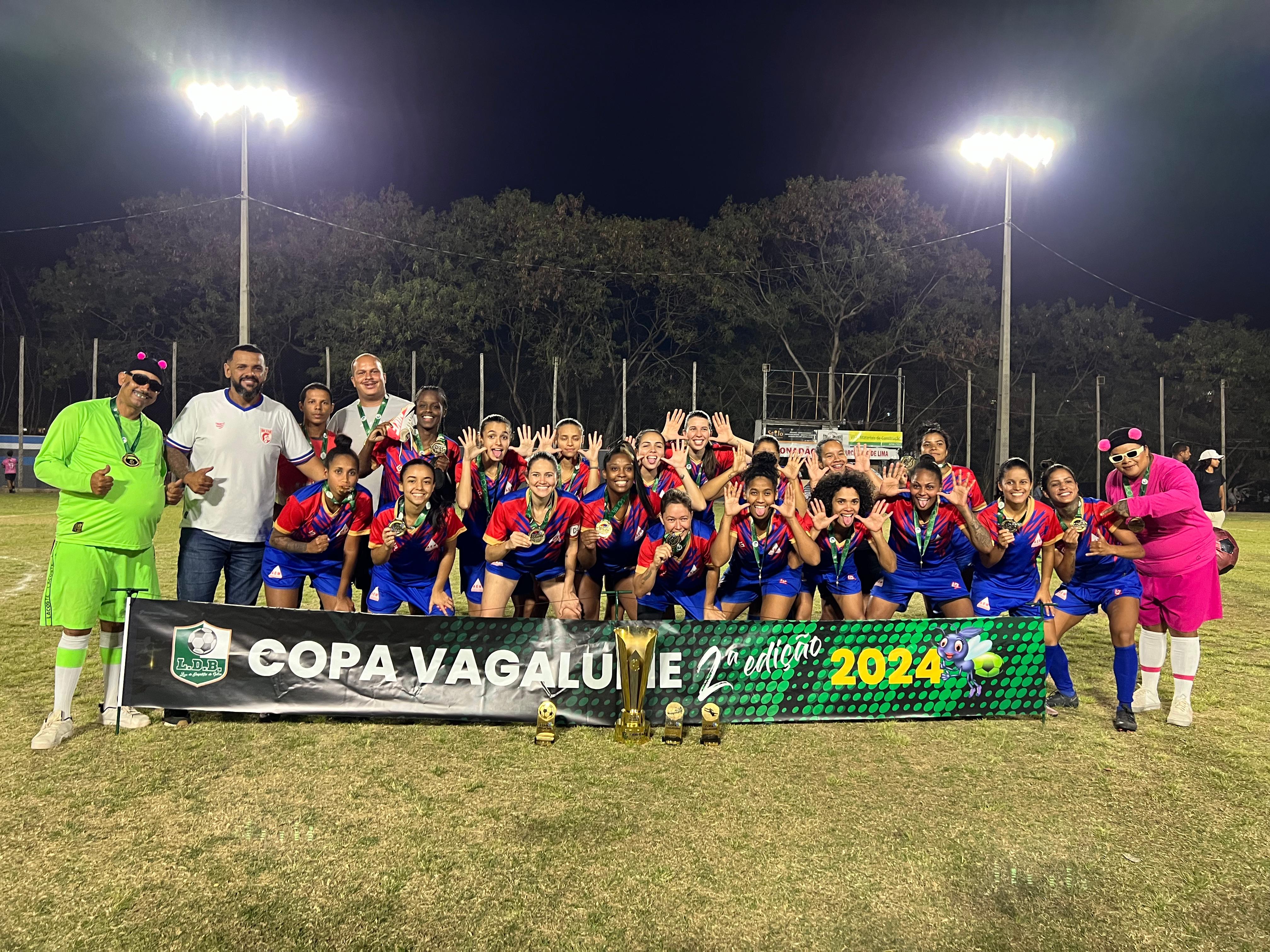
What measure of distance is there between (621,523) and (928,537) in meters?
2.29

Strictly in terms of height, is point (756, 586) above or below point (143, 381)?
below

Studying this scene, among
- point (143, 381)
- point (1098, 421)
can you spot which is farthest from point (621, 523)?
point (1098, 421)

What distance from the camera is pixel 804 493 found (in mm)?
6230

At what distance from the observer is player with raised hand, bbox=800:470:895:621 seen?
570cm

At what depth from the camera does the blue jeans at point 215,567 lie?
495 cm

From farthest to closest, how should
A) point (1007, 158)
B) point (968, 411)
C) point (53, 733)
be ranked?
1. point (968, 411)
2. point (1007, 158)
3. point (53, 733)

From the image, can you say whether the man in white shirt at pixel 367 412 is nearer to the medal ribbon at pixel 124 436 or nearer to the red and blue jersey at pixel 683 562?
the medal ribbon at pixel 124 436

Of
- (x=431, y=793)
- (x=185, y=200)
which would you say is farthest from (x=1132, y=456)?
(x=185, y=200)

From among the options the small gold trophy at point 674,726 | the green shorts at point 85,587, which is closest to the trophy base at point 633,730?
the small gold trophy at point 674,726

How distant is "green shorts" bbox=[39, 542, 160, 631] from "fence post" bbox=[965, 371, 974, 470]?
128 feet

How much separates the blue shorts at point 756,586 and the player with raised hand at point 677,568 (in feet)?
0.54

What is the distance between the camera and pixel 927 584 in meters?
5.83

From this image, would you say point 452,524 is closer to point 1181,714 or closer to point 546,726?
point 546,726

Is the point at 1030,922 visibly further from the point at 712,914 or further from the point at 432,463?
the point at 432,463
